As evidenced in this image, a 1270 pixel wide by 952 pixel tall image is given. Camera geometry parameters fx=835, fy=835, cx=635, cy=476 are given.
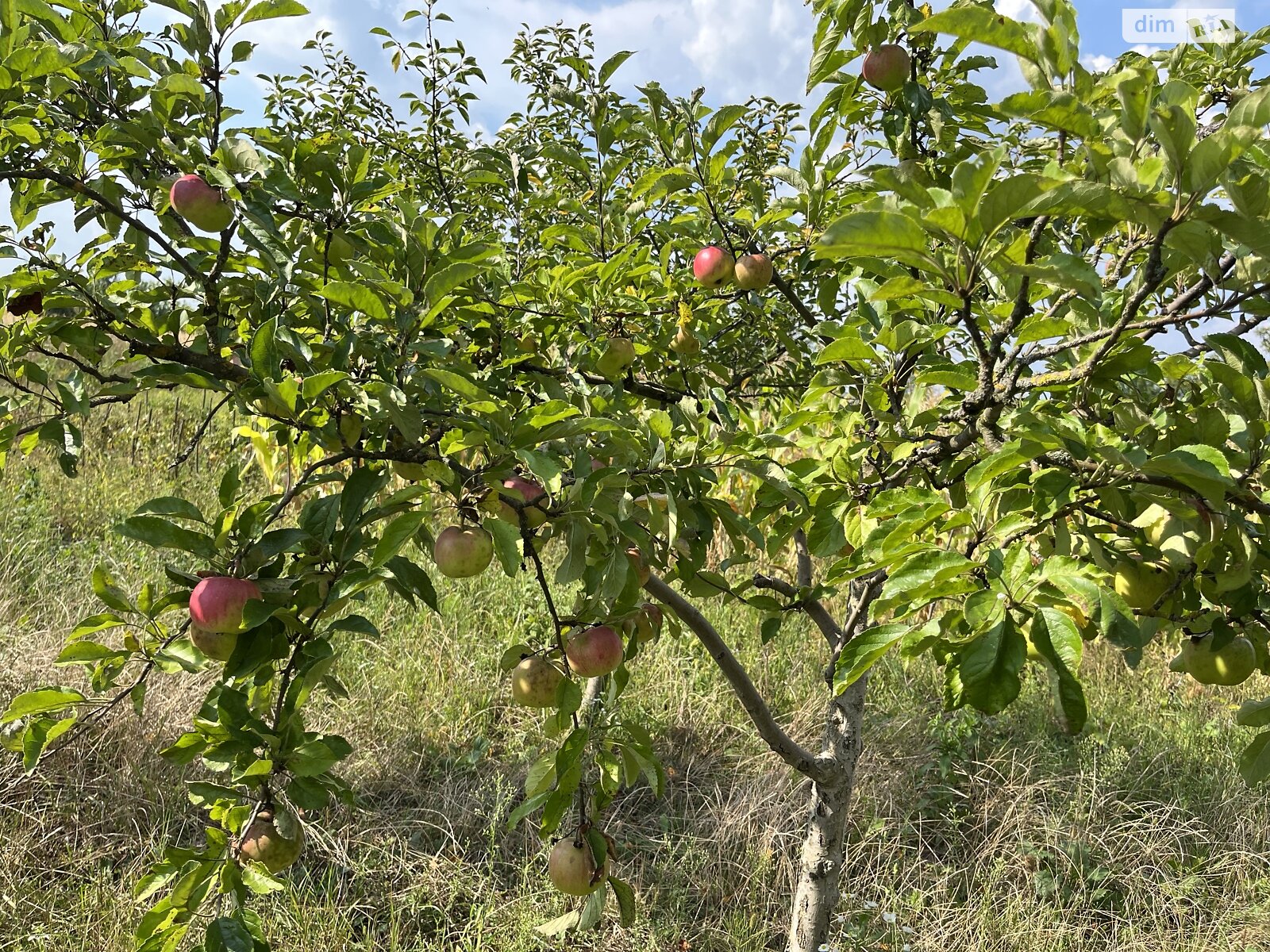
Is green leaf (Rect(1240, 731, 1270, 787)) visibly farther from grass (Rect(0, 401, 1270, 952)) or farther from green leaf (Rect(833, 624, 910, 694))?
grass (Rect(0, 401, 1270, 952))

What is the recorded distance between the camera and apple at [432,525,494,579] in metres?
1.20

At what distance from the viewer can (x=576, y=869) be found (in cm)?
136

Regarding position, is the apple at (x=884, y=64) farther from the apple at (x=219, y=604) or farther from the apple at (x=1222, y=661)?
the apple at (x=219, y=604)

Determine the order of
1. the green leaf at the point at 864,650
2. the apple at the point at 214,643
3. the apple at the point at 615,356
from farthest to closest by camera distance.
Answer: the apple at the point at 615,356, the apple at the point at 214,643, the green leaf at the point at 864,650

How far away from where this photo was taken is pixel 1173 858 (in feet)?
9.65

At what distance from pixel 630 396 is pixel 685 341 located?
0.17 meters

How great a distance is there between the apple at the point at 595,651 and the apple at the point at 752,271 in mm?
812

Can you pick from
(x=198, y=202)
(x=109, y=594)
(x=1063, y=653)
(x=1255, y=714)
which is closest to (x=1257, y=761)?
(x=1255, y=714)

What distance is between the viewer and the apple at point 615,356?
1661 mm

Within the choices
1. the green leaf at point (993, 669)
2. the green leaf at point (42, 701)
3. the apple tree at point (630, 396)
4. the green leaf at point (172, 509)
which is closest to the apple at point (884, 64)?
the apple tree at point (630, 396)

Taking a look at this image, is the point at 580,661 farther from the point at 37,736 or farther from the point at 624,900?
the point at 37,736

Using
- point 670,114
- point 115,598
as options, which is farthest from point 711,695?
point 115,598

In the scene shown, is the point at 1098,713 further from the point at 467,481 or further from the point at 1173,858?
the point at 467,481

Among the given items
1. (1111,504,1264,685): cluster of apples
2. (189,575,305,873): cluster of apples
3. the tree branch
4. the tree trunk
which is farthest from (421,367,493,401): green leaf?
the tree trunk
